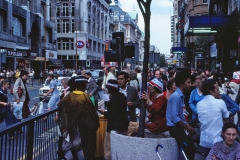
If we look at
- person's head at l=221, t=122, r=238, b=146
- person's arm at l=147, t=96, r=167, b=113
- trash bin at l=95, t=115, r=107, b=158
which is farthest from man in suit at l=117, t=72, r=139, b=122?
person's head at l=221, t=122, r=238, b=146

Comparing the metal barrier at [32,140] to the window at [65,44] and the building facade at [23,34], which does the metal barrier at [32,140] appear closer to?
the building facade at [23,34]

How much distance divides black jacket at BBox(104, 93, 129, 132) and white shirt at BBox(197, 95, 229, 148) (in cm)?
158

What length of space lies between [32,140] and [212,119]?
8.23ft

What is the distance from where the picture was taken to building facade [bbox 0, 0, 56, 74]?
45469mm

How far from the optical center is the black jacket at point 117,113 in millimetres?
6566

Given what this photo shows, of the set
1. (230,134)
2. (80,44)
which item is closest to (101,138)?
(230,134)

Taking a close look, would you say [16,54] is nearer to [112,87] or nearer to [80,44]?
[80,44]

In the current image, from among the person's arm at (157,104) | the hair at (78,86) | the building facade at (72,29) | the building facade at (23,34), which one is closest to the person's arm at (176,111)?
the person's arm at (157,104)

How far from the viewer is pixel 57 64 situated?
66312 mm

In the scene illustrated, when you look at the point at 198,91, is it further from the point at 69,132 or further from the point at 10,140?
the point at 10,140

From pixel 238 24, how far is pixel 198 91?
952 centimetres

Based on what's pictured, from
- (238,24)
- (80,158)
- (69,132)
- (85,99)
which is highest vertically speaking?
(238,24)

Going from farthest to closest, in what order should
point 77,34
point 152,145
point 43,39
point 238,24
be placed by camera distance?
point 77,34 → point 43,39 → point 238,24 → point 152,145

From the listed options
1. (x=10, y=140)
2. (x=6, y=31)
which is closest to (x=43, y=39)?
(x=6, y=31)
